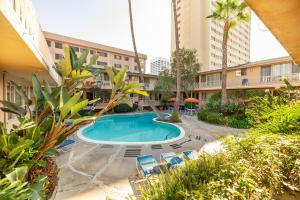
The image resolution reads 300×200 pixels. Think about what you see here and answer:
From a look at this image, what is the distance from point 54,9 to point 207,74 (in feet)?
80.6

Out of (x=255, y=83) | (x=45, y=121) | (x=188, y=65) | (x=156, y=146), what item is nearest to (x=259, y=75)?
(x=255, y=83)

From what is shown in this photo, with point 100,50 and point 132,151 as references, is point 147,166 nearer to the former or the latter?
point 132,151

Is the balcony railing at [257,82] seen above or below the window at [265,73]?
below

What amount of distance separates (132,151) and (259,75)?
21.7m

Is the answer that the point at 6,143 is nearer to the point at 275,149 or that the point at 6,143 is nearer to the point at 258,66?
the point at 275,149

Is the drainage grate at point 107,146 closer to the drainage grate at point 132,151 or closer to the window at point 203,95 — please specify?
the drainage grate at point 132,151

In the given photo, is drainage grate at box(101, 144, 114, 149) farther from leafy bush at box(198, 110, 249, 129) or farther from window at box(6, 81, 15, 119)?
leafy bush at box(198, 110, 249, 129)

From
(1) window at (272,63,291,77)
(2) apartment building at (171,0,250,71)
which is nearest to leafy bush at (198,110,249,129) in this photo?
(1) window at (272,63,291,77)

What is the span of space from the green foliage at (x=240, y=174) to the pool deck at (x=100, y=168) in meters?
0.89

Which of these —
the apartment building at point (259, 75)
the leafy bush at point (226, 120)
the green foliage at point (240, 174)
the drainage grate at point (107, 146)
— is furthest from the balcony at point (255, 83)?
the drainage grate at point (107, 146)

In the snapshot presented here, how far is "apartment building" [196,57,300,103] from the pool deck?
→ 14.7 m

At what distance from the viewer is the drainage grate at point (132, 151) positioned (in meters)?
8.81

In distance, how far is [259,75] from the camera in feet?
72.2

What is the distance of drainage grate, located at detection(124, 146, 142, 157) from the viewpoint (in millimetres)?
8812
